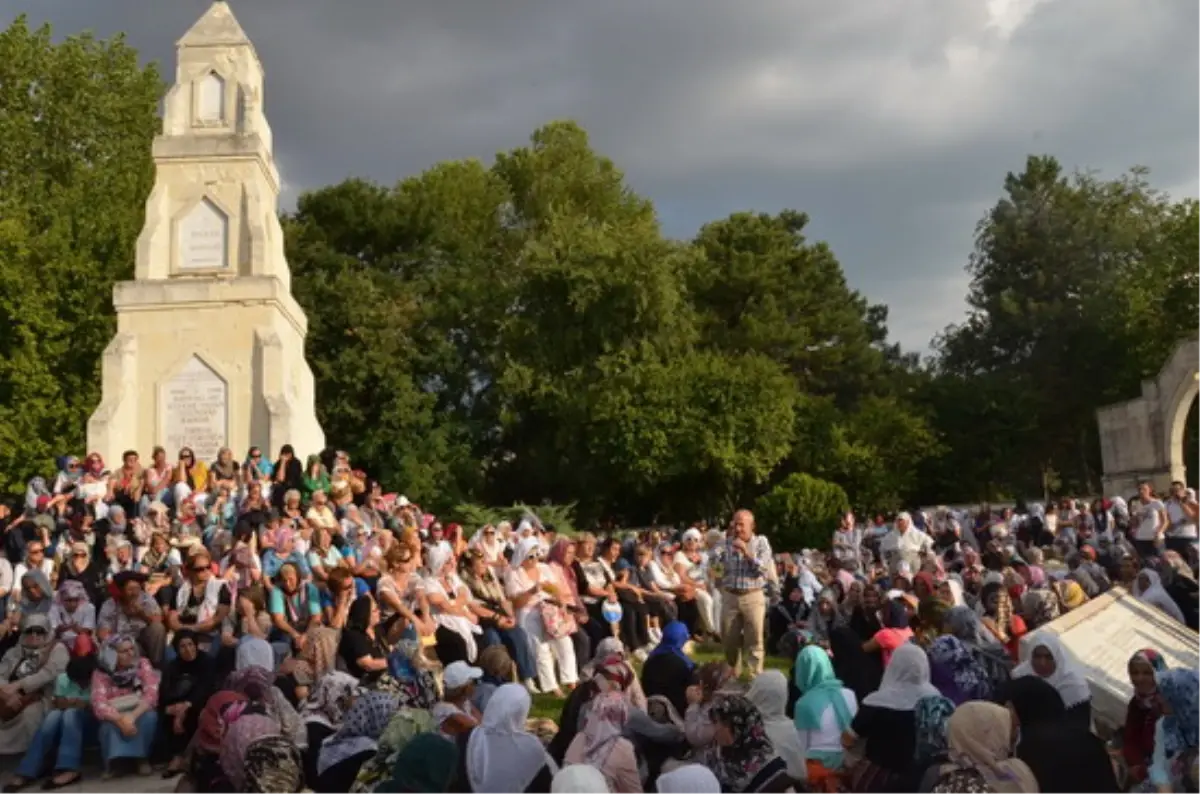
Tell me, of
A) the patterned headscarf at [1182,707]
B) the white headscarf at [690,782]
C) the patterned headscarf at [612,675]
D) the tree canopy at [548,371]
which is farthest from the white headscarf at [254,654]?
the tree canopy at [548,371]

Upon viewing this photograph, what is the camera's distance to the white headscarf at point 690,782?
4.55 m

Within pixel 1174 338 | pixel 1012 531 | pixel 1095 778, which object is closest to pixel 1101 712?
pixel 1095 778

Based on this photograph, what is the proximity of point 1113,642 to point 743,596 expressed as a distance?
11.7ft

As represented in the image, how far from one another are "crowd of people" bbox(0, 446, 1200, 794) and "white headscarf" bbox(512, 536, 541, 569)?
7 centimetres

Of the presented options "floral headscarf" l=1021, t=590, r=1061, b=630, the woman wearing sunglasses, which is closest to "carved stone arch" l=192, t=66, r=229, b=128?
the woman wearing sunglasses

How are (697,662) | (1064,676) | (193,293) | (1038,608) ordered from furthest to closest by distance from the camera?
(193,293) → (697,662) → (1038,608) → (1064,676)

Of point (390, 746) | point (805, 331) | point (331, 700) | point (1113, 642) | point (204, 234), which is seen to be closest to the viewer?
point (390, 746)

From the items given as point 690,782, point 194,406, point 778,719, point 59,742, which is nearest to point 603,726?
point 778,719

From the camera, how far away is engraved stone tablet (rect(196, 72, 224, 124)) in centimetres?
1906

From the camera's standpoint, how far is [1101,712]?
7.02 metres

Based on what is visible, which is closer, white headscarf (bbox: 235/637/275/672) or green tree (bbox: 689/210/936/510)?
white headscarf (bbox: 235/637/275/672)

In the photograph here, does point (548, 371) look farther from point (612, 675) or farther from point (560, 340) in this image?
point (612, 675)

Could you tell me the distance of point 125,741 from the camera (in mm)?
8758

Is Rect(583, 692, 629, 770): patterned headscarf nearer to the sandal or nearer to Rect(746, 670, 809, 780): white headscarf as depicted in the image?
Rect(746, 670, 809, 780): white headscarf
